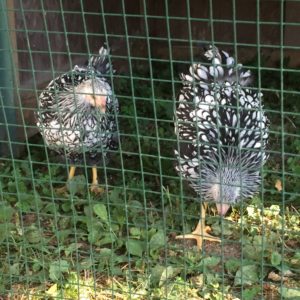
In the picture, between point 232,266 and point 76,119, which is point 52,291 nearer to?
point 232,266

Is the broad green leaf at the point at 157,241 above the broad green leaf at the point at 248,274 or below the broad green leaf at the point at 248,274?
above

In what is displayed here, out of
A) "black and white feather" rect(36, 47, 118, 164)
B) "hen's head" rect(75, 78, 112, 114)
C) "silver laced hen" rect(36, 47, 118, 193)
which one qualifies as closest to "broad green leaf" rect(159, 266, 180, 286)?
"silver laced hen" rect(36, 47, 118, 193)

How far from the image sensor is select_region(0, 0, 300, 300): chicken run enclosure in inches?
108

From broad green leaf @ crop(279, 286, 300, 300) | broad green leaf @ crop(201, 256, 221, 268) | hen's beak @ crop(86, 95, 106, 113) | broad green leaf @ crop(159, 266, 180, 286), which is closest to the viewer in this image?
broad green leaf @ crop(279, 286, 300, 300)

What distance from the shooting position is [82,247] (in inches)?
137

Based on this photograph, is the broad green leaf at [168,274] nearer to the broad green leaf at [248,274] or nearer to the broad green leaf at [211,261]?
the broad green leaf at [211,261]

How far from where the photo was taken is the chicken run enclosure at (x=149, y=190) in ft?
8.96

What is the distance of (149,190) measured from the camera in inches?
150

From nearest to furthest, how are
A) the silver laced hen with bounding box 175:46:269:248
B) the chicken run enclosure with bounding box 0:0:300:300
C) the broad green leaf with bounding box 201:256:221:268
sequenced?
the chicken run enclosure with bounding box 0:0:300:300 < the broad green leaf with bounding box 201:256:221:268 < the silver laced hen with bounding box 175:46:269:248

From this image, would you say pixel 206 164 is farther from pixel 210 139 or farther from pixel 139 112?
pixel 139 112

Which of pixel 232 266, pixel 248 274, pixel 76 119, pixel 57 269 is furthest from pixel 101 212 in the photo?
pixel 248 274

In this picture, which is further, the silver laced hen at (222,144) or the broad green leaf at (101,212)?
the broad green leaf at (101,212)

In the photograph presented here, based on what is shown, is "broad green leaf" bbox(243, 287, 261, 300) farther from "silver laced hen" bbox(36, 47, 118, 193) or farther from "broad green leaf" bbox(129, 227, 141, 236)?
"silver laced hen" bbox(36, 47, 118, 193)

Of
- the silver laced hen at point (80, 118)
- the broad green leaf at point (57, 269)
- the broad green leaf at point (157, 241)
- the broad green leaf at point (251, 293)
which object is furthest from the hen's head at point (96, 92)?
the broad green leaf at point (251, 293)
